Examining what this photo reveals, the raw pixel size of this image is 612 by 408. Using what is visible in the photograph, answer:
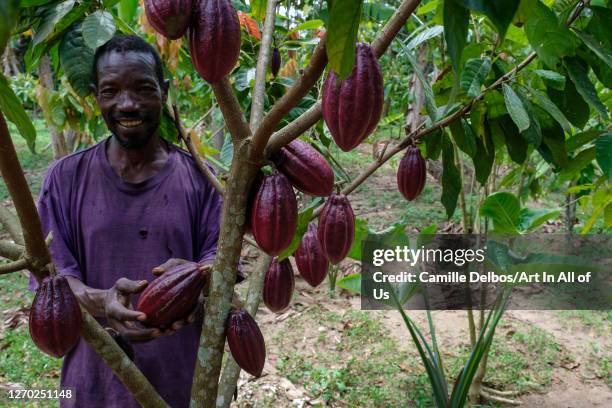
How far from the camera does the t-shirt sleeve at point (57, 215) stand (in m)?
1.18

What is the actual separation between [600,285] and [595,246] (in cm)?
101

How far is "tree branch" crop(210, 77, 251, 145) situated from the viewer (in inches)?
26.7

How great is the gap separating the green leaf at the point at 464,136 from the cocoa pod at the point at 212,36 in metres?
0.58

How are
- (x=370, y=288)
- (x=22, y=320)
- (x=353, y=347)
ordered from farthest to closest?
1. (x=22, y=320)
2. (x=353, y=347)
3. (x=370, y=288)

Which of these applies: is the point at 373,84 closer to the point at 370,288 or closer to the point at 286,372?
the point at 370,288

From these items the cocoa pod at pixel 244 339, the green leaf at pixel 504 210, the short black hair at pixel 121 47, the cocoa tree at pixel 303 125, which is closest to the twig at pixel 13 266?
the cocoa tree at pixel 303 125

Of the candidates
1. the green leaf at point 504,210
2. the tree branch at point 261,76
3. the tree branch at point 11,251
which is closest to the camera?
the tree branch at point 11,251

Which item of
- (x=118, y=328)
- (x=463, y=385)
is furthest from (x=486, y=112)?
(x=463, y=385)

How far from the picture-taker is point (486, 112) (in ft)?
3.62

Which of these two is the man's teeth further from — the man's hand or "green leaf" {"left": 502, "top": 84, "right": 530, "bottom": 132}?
"green leaf" {"left": 502, "top": 84, "right": 530, "bottom": 132}

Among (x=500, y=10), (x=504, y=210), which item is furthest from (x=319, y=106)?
(x=504, y=210)

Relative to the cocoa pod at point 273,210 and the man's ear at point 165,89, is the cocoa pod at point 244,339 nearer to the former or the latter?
the cocoa pod at point 273,210

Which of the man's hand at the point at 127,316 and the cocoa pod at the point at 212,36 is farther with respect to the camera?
the man's hand at the point at 127,316

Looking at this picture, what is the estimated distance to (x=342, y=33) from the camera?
0.44m
